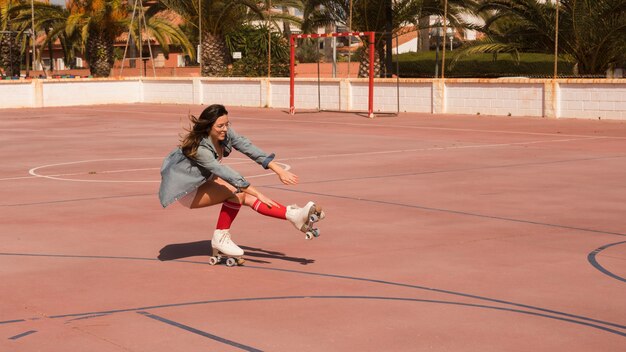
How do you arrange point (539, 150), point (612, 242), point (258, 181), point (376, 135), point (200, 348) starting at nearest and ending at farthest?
1. point (200, 348)
2. point (612, 242)
3. point (258, 181)
4. point (539, 150)
5. point (376, 135)

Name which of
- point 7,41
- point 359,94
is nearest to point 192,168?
point 359,94

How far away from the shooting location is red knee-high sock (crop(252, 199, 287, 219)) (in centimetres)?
970

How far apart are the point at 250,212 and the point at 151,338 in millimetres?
6327

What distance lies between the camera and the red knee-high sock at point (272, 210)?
9703 mm

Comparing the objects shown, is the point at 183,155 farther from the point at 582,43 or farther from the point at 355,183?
the point at 582,43

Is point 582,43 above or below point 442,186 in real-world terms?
above

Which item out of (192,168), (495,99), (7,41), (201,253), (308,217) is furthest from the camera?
(7,41)

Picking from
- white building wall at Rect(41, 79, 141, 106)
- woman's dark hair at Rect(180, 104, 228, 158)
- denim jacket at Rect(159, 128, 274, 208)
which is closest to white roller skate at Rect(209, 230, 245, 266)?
denim jacket at Rect(159, 128, 274, 208)

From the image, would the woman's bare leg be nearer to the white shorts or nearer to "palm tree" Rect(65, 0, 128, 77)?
the white shorts

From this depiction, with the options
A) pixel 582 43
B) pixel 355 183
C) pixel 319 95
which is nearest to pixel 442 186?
pixel 355 183

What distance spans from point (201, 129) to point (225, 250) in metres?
1.11

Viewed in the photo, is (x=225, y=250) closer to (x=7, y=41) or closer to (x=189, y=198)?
(x=189, y=198)

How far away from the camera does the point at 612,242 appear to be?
1108cm

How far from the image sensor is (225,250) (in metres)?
9.77
